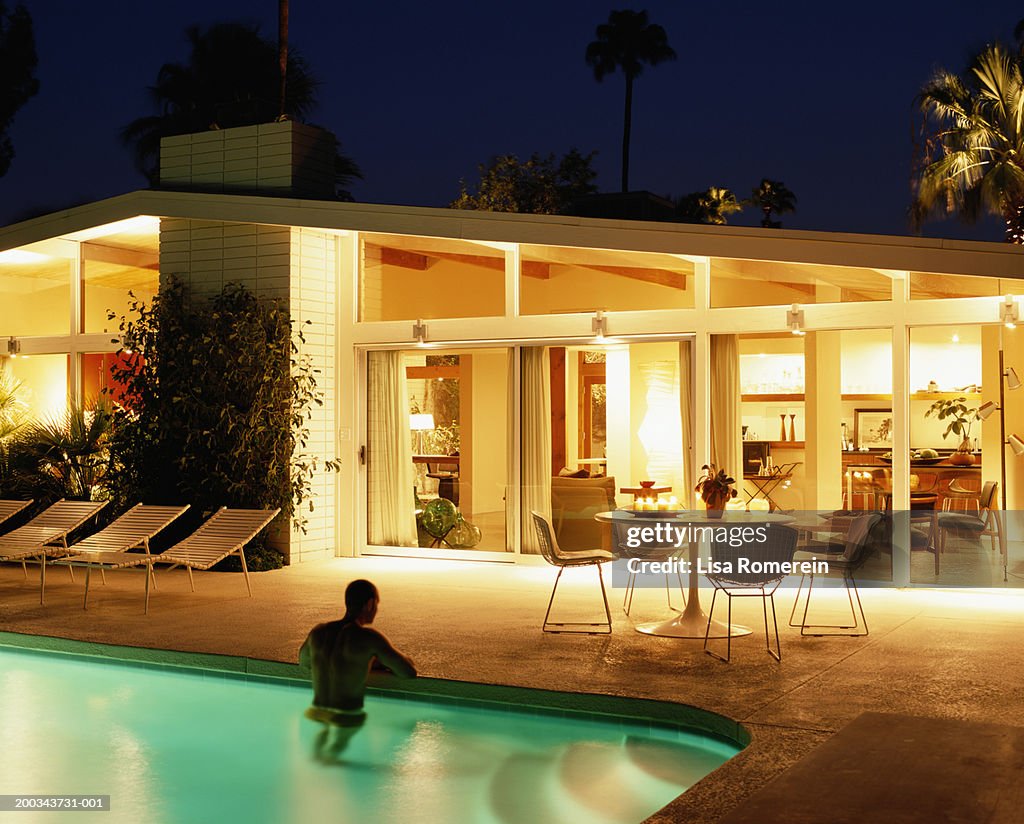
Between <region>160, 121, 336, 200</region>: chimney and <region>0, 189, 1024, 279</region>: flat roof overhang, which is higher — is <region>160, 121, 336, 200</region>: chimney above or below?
above

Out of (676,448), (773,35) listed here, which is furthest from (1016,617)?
(773,35)

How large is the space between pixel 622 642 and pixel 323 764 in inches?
93.5

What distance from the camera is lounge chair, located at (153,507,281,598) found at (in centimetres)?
974

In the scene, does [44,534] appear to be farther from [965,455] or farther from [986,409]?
[986,409]

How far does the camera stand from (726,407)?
1087cm

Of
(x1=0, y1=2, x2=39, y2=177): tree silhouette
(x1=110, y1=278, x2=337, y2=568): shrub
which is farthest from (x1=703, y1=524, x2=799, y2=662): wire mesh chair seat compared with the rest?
(x1=0, y1=2, x2=39, y2=177): tree silhouette

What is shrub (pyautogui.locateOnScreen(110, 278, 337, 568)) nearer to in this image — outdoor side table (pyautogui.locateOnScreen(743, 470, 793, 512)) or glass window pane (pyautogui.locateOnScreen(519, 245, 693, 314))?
glass window pane (pyautogui.locateOnScreen(519, 245, 693, 314))

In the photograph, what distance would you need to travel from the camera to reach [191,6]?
9219 centimetres

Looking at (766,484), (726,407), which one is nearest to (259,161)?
(726,407)

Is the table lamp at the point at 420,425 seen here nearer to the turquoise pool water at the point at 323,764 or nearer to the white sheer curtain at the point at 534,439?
the white sheer curtain at the point at 534,439

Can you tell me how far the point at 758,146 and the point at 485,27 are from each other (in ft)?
65.2

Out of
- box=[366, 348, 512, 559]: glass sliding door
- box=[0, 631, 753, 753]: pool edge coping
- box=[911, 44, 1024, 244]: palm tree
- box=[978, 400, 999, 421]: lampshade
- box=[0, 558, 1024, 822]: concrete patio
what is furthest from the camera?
box=[911, 44, 1024, 244]: palm tree

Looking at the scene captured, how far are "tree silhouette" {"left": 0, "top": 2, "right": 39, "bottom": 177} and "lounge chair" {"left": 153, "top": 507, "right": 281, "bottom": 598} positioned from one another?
1901 cm

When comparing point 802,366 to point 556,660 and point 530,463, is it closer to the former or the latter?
point 530,463
